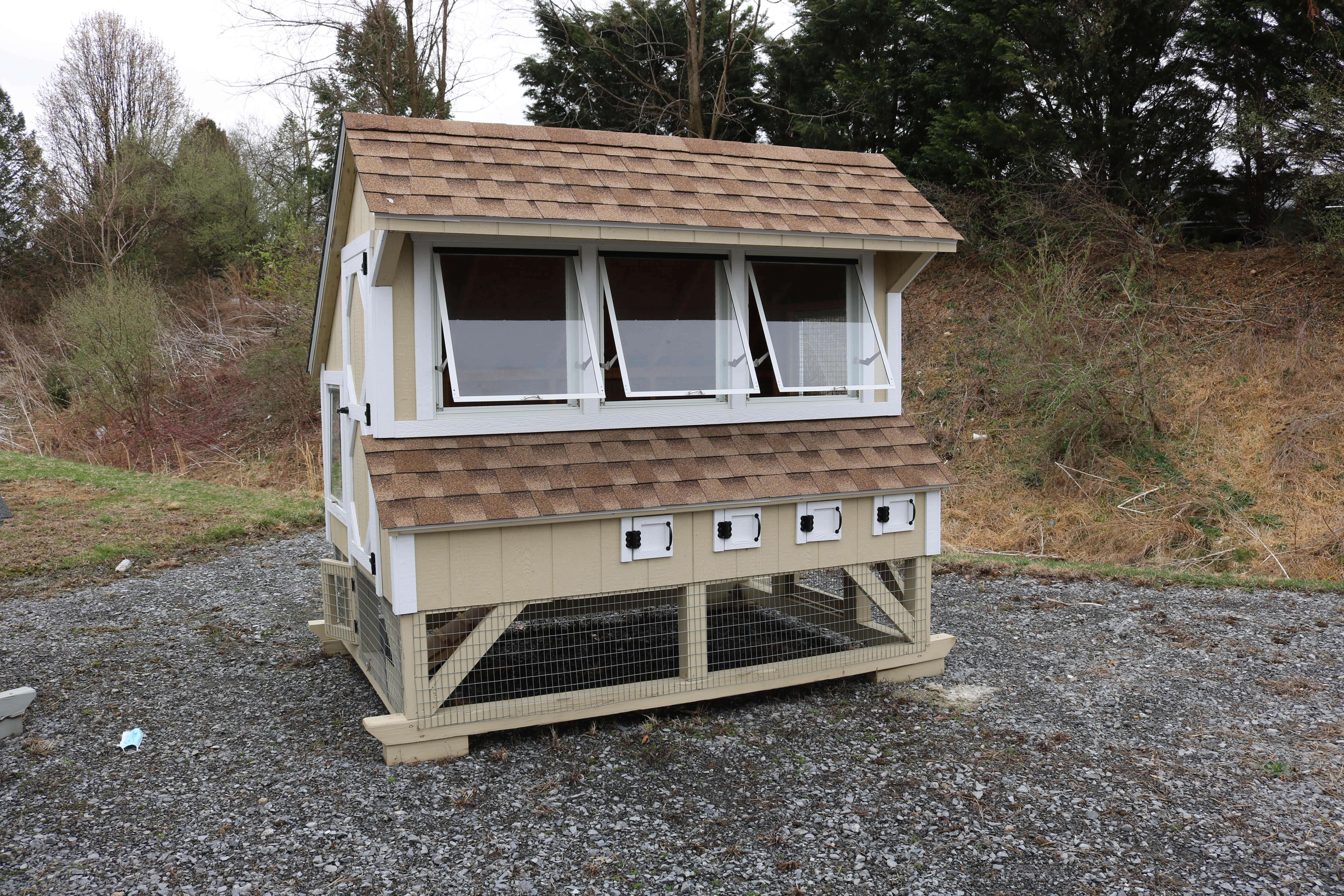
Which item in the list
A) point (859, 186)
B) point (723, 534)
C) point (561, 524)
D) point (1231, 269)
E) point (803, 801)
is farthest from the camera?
point (1231, 269)

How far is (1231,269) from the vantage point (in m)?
13.8

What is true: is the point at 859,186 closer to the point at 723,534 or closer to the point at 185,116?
the point at 723,534

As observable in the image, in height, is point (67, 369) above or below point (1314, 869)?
above

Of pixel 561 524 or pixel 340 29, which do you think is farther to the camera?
pixel 340 29

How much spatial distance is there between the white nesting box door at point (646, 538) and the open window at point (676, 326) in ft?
2.14

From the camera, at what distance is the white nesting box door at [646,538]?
A: 472 cm

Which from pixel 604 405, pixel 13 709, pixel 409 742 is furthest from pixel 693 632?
pixel 13 709

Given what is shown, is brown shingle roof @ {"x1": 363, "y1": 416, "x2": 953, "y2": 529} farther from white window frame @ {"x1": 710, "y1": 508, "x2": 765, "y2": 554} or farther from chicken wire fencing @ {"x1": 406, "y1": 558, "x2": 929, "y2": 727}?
chicken wire fencing @ {"x1": 406, "y1": 558, "x2": 929, "y2": 727}

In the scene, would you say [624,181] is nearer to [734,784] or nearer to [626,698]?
[626,698]

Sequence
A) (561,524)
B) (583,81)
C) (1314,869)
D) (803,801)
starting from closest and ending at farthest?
(1314,869) → (803,801) → (561,524) → (583,81)

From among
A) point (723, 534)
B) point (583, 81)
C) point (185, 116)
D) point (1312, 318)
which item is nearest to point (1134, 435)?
point (1312, 318)

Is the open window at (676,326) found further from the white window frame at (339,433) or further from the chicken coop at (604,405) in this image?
the white window frame at (339,433)

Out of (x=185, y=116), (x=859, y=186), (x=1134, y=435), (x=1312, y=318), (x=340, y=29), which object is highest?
(x=185, y=116)

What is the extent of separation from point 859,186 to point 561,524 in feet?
9.25
